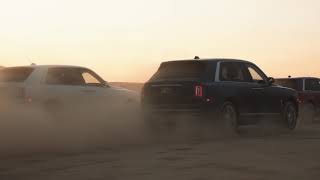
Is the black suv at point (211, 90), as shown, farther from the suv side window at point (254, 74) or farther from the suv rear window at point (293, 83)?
the suv rear window at point (293, 83)

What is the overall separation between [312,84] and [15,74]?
36.9 feet

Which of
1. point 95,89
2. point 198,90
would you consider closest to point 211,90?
point 198,90

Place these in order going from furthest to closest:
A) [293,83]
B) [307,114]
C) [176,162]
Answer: [293,83], [307,114], [176,162]

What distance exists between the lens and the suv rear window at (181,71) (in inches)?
A: 574

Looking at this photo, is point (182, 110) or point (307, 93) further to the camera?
point (307, 93)

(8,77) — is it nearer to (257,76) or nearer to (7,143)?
(7,143)

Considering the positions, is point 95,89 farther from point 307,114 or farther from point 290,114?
point 307,114

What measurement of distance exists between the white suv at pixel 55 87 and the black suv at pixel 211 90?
143 cm

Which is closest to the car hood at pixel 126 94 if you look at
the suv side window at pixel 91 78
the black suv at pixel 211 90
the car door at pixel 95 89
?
the car door at pixel 95 89

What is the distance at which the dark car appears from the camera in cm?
2186

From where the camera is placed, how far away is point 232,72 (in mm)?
15180

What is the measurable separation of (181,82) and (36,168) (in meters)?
6.13

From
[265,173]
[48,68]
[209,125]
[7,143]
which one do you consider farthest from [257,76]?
[265,173]

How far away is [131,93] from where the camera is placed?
55.6ft
